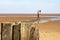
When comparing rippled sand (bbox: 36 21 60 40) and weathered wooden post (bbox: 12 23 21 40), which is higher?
weathered wooden post (bbox: 12 23 21 40)

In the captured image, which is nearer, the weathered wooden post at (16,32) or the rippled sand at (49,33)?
the weathered wooden post at (16,32)

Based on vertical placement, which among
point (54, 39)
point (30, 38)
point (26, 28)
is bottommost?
point (54, 39)

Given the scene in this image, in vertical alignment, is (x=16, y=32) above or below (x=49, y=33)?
above

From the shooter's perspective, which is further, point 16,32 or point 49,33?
point 49,33

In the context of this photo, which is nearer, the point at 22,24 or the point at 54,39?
the point at 22,24

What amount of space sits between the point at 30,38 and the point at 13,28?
1.10 feet

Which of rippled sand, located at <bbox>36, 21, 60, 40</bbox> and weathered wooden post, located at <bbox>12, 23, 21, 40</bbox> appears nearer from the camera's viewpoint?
weathered wooden post, located at <bbox>12, 23, 21, 40</bbox>

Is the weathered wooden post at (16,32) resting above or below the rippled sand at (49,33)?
above

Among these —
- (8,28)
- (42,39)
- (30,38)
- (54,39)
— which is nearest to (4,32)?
(8,28)

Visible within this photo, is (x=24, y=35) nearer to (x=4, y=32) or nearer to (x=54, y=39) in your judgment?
(x=4, y=32)

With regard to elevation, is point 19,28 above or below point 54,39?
above

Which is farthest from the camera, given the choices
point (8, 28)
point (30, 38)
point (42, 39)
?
point (42, 39)

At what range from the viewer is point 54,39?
436cm

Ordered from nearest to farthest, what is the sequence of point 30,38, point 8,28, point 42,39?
point 8,28
point 30,38
point 42,39
